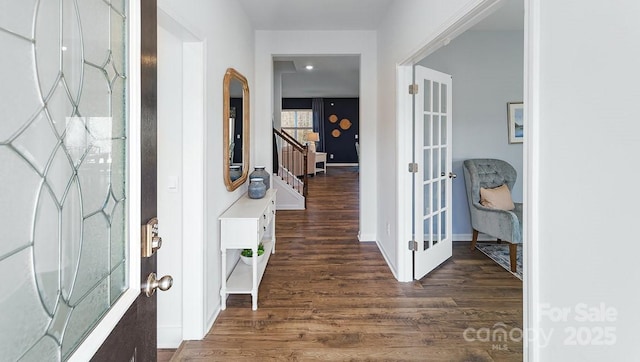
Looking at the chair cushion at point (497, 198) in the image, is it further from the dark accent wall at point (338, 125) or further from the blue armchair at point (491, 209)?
the dark accent wall at point (338, 125)

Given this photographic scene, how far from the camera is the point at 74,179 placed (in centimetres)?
68

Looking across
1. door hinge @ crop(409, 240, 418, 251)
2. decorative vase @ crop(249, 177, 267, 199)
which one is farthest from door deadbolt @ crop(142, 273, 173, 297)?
door hinge @ crop(409, 240, 418, 251)

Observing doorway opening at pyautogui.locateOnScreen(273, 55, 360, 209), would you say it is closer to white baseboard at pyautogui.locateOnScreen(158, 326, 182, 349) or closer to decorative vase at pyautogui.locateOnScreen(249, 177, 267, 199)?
decorative vase at pyautogui.locateOnScreen(249, 177, 267, 199)

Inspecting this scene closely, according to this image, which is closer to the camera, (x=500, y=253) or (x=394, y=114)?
(x=394, y=114)

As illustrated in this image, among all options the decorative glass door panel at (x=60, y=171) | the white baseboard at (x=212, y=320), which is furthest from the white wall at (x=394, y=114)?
the decorative glass door panel at (x=60, y=171)

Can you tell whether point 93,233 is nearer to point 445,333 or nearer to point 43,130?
point 43,130

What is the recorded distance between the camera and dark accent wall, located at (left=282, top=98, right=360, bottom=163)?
528 inches

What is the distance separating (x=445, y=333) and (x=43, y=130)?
2459mm

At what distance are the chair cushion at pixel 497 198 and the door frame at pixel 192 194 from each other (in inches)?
123

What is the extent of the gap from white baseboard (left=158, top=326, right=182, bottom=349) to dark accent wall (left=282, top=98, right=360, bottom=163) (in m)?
11.6

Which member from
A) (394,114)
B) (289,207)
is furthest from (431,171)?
(289,207)

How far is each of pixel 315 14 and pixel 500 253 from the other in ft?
11.1

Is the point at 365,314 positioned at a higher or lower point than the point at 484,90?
lower
